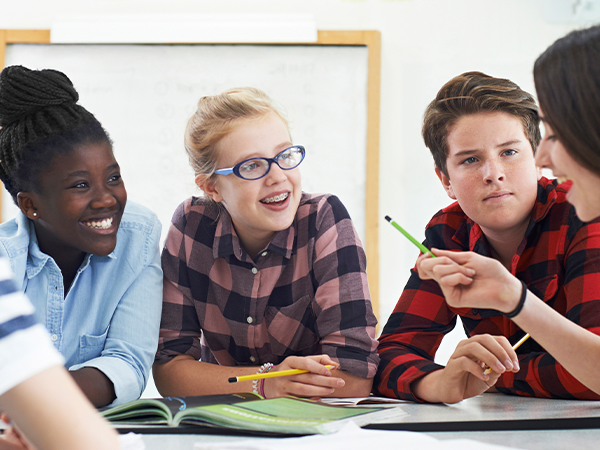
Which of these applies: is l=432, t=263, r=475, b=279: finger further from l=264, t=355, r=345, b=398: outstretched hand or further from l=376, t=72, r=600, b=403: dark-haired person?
l=264, t=355, r=345, b=398: outstretched hand

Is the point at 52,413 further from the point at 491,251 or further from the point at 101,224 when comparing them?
the point at 491,251

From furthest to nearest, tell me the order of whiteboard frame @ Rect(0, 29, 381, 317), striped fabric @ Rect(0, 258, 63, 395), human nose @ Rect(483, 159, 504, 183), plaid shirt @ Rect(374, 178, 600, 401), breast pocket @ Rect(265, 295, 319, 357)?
whiteboard frame @ Rect(0, 29, 381, 317)
breast pocket @ Rect(265, 295, 319, 357)
human nose @ Rect(483, 159, 504, 183)
plaid shirt @ Rect(374, 178, 600, 401)
striped fabric @ Rect(0, 258, 63, 395)

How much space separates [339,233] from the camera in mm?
1272

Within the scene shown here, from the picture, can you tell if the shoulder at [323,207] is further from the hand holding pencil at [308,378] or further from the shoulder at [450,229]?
the hand holding pencil at [308,378]

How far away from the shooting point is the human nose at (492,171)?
3.86ft

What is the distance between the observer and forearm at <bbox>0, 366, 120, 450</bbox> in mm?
410

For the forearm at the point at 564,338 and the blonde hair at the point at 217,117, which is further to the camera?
the blonde hair at the point at 217,117

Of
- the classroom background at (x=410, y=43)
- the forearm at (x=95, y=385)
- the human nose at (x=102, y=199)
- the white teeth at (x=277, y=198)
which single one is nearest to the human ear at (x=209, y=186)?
the white teeth at (x=277, y=198)

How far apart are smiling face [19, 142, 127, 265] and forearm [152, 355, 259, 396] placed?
322mm

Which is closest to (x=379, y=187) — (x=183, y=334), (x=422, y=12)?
(x=422, y=12)

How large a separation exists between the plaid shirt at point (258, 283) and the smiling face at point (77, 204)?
22 centimetres

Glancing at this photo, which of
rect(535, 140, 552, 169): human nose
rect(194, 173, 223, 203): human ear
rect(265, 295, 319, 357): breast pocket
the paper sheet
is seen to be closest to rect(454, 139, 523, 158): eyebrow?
rect(535, 140, 552, 169): human nose

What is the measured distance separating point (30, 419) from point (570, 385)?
978mm

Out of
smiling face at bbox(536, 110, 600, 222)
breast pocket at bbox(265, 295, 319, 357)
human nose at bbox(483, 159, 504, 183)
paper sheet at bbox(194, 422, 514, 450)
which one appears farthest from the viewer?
breast pocket at bbox(265, 295, 319, 357)
